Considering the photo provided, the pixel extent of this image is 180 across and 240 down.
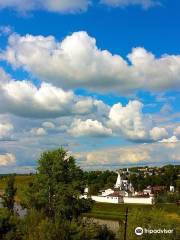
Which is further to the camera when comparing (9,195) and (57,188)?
(9,195)

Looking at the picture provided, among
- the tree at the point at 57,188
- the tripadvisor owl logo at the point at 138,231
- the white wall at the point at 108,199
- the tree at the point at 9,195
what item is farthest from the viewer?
the white wall at the point at 108,199

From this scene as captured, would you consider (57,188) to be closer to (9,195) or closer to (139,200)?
(9,195)

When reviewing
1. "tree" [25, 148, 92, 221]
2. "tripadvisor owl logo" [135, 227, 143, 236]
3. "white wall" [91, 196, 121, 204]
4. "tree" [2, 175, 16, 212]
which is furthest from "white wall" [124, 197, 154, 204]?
"tripadvisor owl logo" [135, 227, 143, 236]

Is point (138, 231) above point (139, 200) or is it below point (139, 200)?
above

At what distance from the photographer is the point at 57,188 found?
6700cm

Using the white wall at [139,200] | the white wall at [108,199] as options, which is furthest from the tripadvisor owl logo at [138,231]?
the white wall at [108,199]

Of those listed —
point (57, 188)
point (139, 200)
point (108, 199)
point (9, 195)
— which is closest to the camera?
point (57, 188)

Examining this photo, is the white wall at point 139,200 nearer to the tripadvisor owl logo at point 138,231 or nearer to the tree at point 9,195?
the tree at point 9,195

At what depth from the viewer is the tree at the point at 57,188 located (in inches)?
2613

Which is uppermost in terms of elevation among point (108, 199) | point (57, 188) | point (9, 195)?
point (57, 188)

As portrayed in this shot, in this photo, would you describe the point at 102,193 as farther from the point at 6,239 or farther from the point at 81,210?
the point at 6,239

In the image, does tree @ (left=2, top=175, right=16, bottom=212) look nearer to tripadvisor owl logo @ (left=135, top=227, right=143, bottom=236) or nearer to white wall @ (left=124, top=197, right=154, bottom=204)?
tripadvisor owl logo @ (left=135, top=227, right=143, bottom=236)

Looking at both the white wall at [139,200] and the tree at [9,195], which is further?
the white wall at [139,200]

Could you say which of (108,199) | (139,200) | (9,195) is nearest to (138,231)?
(9,195)
